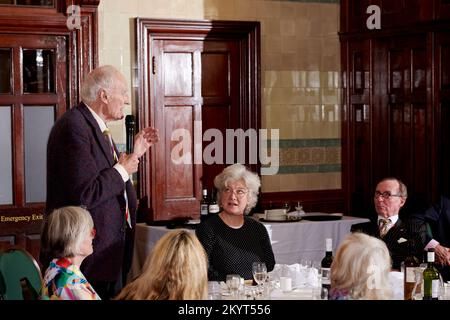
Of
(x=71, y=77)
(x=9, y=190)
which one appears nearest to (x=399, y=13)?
(x=71, y=77)

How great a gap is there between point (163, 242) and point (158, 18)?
423 centimetres

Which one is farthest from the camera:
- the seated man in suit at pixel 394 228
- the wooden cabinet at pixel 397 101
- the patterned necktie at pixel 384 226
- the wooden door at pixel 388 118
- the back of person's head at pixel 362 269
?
the wooden door at pixel 388 118

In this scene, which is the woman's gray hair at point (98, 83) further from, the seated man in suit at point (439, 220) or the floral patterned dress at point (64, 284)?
the seated man in suit at point (439, 220)

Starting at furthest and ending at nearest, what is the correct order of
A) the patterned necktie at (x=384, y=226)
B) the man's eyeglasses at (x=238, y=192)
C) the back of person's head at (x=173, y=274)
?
the patterned necktie at (x=384, y=226) → the man's eyeglasses at (x=238, y=192) → the back of person's head at (x=173, y=274)

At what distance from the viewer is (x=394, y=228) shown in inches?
195

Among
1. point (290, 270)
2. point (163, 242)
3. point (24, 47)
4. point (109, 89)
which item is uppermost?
point (24, 47)

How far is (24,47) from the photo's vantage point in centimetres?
655

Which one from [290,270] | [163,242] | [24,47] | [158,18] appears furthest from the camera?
[158,18]

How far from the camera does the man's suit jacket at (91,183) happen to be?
4.21 meters

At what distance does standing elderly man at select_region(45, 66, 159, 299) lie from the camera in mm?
4215

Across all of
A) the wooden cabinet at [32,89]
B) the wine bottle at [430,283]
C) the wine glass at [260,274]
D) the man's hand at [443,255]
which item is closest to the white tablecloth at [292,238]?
the wooden cabinet at [32,89]

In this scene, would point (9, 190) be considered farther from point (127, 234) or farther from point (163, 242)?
point (163, 242)

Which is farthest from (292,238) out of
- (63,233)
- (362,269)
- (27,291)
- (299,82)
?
(362,269)

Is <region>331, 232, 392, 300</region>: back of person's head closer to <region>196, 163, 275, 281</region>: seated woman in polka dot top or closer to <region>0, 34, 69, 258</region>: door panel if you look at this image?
<region>196, 163, 275, 281</region>: seated woman in polka dot top
